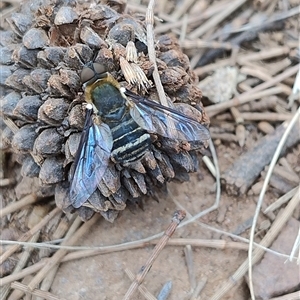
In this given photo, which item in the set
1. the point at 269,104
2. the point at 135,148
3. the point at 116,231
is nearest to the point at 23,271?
the point at 116,231

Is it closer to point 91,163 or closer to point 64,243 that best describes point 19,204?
point 64,243

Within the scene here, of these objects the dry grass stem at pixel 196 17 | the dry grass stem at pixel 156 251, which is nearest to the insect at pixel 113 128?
the dry grass stem at pixel 156 251

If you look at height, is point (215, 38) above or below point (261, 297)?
above

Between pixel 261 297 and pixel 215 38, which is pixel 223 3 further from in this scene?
pixel 261 297

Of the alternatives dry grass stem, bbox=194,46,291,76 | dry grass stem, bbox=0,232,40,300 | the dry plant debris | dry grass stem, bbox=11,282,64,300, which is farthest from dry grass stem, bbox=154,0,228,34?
dry grass stem, bbox=11,282,64,300

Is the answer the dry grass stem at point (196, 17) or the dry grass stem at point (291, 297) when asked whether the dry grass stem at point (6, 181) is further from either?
the dry grass stem at point (291, 297)

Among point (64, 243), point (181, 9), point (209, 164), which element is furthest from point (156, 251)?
point (181, 9)
